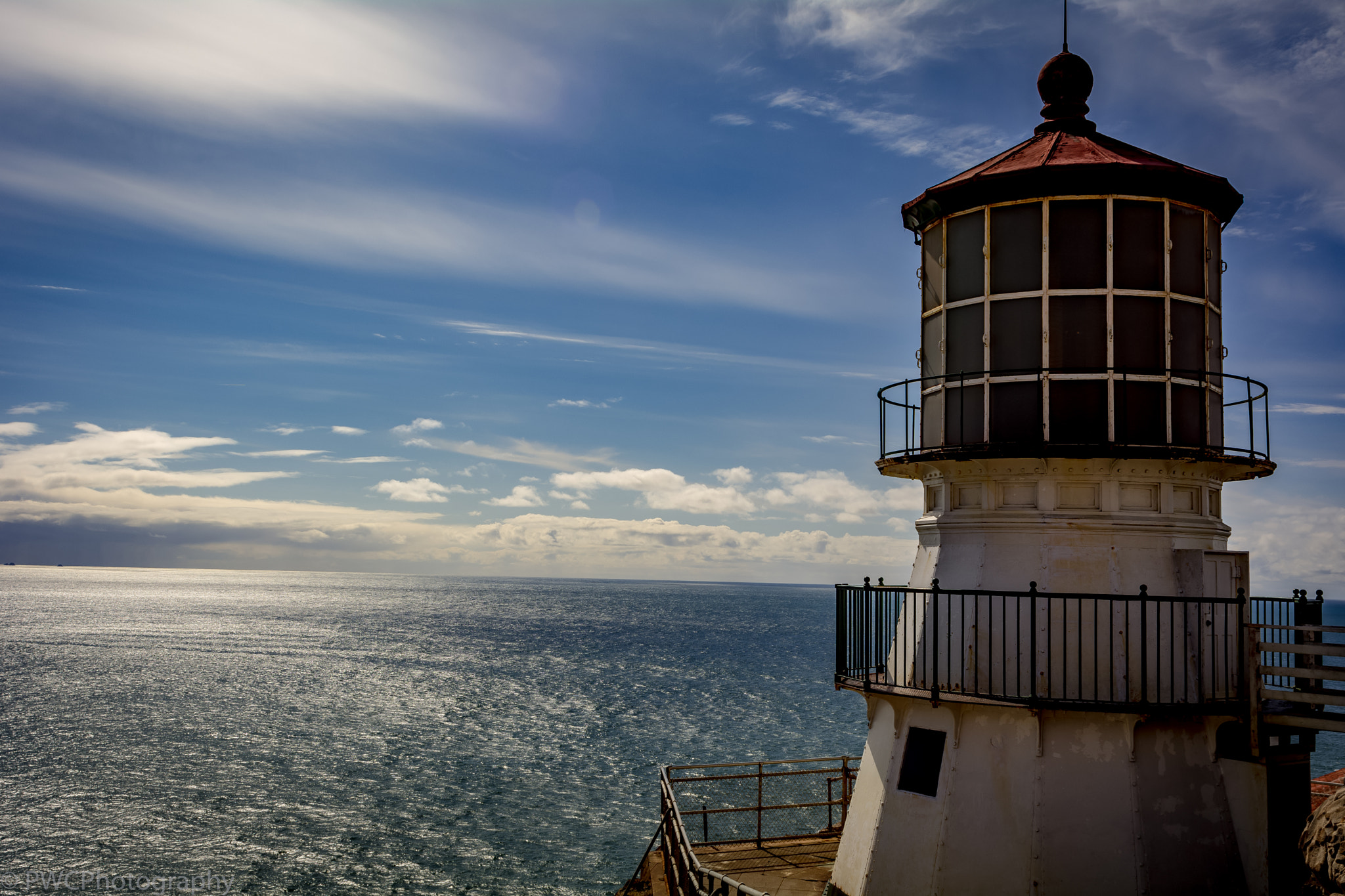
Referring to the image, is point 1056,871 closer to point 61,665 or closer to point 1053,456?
point 1053,456

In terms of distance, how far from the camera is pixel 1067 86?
11.3 meters

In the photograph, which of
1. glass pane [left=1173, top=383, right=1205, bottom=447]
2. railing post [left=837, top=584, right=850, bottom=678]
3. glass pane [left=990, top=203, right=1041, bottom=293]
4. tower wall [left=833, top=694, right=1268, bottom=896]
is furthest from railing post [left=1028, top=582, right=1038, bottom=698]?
glass pane [left=990, top=203, right=1041, bottom=293]

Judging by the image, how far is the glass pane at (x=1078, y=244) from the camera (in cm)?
973

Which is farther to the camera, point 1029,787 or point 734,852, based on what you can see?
point 734,852

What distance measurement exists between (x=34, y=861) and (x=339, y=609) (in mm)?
158088

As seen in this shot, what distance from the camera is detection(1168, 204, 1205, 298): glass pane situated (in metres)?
9.91

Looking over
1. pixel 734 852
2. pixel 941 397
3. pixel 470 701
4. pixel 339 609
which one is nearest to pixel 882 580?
pixel 941 397

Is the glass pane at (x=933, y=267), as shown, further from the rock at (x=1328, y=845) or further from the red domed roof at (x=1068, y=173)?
the rock at (x=1328, y=845)

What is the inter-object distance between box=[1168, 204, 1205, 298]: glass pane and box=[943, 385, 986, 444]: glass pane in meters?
2.58

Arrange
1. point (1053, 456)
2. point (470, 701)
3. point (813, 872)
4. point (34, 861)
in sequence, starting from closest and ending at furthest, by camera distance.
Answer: point (1053, 456) < point (813, 872) < point (34, 861) < point (470, 701)

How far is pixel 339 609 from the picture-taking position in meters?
174

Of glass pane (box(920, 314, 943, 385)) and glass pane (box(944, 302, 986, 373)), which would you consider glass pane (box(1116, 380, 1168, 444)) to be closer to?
glass pane (box(944, 302, 986, 373))

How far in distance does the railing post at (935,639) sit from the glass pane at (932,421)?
5.85ft

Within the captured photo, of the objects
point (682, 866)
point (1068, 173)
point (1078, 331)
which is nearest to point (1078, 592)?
point (1078, 331)
